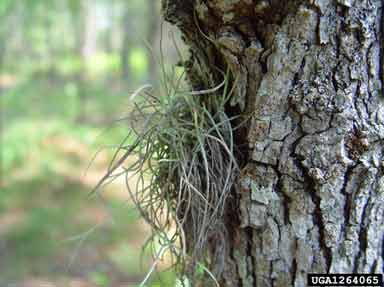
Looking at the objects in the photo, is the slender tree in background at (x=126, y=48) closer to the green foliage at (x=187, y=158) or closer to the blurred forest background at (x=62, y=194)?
the blurred forest background at (x=62, y=194)

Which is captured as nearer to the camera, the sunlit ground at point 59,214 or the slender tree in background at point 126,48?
the sunlit ground at point 59,214

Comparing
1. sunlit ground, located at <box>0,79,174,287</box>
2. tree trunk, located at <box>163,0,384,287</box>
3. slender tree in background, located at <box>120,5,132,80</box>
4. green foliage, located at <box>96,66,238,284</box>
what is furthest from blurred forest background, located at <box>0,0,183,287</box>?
slender tree in background, located at <box>120,5,132,80</box>

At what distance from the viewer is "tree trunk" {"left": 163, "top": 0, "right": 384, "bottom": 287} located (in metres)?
0.68

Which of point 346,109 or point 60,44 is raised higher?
point 60,44

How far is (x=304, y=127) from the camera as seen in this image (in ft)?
2.33

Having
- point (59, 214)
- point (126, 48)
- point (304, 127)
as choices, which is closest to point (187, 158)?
point (304, 127)

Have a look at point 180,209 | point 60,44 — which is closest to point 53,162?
point 180,209

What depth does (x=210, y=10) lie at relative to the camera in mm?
732

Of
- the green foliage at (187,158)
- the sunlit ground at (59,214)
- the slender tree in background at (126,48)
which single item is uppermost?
the slender tree in background at (126,48)

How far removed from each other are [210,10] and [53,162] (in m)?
5.07

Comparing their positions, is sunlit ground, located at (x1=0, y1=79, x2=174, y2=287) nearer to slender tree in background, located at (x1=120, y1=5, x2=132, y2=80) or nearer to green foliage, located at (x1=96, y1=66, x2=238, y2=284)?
green foliage, located at (x1=96, y1=66, x2=238, y2=284)

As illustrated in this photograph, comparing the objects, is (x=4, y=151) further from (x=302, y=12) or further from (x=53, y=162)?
(x=302, y=12)

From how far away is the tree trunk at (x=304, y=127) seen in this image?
68 centimetres

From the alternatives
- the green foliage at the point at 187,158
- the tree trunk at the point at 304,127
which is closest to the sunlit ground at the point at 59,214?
the green foliage at the point at 187,158
